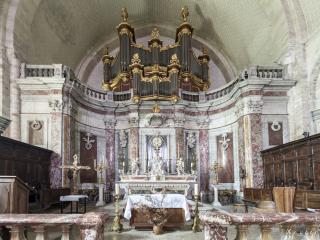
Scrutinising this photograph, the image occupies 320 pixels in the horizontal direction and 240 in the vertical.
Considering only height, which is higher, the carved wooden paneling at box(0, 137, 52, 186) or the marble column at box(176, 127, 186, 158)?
the marble column at box(176, 127, 186, 158)

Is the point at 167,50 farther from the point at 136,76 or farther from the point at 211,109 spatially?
the point at 211,109

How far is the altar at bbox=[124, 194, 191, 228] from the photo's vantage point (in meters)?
7.13

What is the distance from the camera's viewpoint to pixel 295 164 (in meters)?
10.1

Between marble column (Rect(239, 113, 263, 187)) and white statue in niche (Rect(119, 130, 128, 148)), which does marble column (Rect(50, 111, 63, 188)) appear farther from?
marble column (Rect(239, 113, 263, 187))

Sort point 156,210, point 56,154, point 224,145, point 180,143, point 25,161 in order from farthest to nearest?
point 180,143, point 224,145, point 56,154, point 25,161, point 156,210

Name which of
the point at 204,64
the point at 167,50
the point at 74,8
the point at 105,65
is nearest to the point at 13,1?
the point at 74,8

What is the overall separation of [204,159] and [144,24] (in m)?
7.79

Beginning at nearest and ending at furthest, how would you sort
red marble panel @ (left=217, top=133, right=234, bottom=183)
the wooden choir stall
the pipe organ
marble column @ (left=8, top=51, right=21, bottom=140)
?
the wooden choir stall, marble column @ (left=8, top=51, right=21, bottom=140), red marble panel @ (left=217, top=133, right=234, bottom=183), the pipe organ

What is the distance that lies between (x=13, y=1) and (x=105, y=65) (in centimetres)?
513

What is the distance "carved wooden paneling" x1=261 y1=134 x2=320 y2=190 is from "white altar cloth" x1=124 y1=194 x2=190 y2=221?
3603 millimetres

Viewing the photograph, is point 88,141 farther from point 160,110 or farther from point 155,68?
point 155,68

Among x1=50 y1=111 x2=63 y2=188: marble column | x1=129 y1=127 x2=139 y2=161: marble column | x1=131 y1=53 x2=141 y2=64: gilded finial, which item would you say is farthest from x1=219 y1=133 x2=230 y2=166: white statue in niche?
x1=50 y1=111 x2=63 y2=188: marble column

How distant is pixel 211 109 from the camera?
15773mm

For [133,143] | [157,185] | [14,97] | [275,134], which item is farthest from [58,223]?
[133,143]
